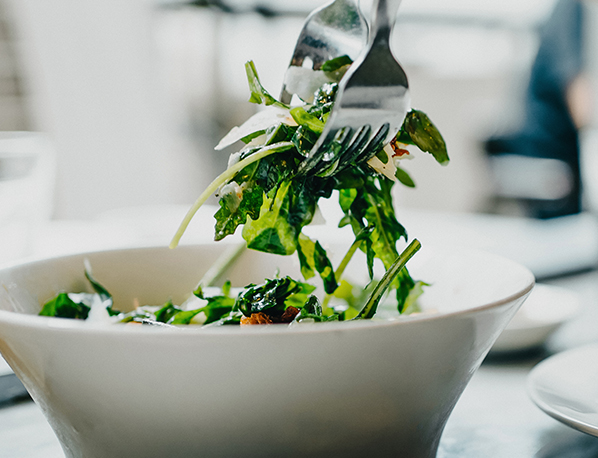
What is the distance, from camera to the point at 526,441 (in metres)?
0.48

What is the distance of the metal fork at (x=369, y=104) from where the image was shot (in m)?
0.34

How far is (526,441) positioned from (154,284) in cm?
36

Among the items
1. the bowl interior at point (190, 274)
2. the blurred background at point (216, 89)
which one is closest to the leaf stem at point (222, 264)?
the bowl interior at point (190, 274)

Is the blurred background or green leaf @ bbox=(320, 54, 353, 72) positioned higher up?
green leaf @ bbox=(320, 54, 353, 72)

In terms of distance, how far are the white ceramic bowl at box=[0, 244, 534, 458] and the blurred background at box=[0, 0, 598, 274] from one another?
12.3ft

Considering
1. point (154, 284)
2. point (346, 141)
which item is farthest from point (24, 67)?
point (346, 141)

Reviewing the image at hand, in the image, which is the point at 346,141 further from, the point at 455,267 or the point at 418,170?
the point at 418,170

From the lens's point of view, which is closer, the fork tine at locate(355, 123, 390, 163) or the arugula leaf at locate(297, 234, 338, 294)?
the fork tine at locate(355, 123, 390, 163)

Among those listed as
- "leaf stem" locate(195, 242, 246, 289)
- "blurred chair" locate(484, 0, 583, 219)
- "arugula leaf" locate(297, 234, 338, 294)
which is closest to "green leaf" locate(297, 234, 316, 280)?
"arugula leaf" locate(297, 234, 338, 294)

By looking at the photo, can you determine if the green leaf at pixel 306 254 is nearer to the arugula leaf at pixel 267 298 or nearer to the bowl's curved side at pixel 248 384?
the arugula leaf at pixel 267 298

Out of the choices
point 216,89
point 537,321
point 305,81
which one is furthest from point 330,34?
point 216,89

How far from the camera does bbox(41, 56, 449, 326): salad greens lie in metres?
0.40

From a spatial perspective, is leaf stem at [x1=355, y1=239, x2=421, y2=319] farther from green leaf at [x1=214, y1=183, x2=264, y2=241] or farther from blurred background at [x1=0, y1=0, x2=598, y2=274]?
blurred background at [x1=0, y1=0, x2=598, y2=274]

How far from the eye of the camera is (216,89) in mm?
4977
